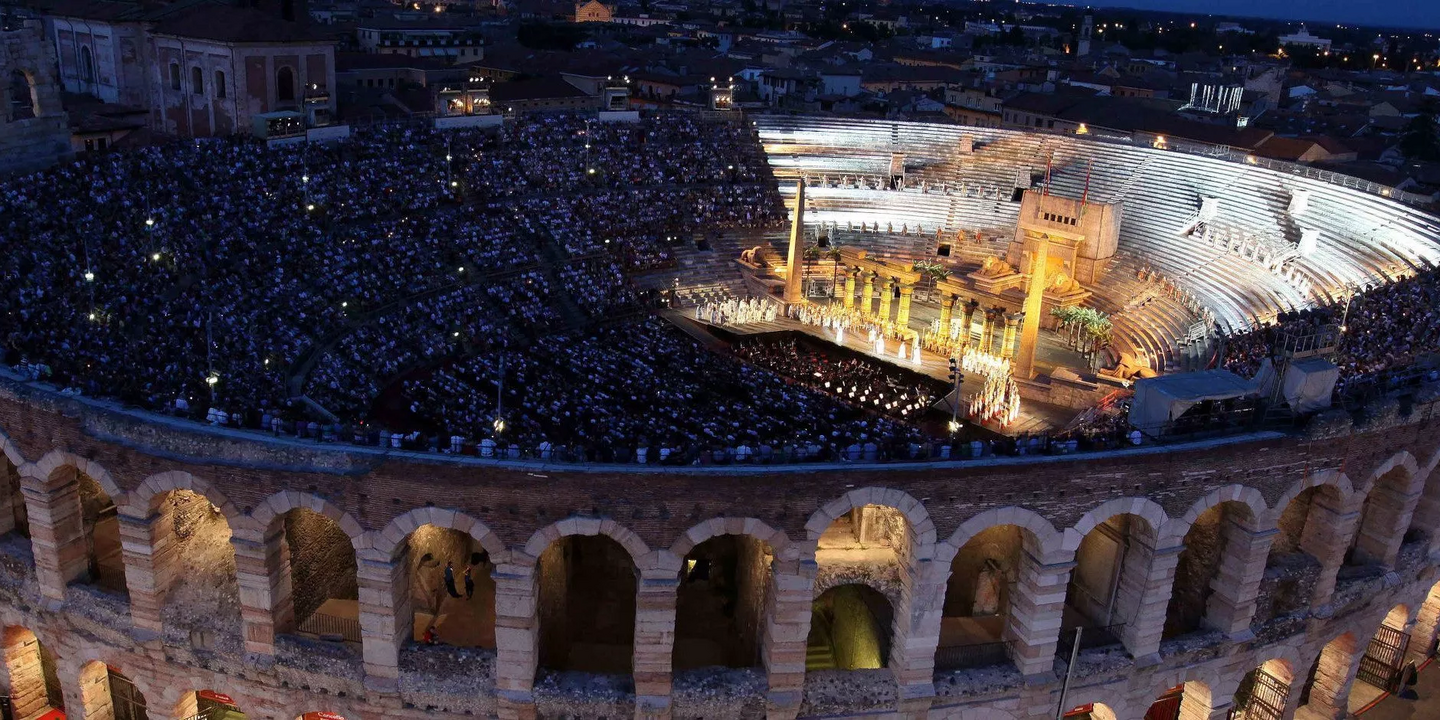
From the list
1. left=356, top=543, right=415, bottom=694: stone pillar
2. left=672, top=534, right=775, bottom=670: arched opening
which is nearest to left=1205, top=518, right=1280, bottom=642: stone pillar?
left=672, top=534, right=775, bottom=670: arched opening

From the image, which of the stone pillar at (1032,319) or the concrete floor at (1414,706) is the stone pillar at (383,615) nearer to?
the concrete floor at (1414,706)

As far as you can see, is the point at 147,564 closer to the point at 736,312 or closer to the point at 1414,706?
the point at 736,312

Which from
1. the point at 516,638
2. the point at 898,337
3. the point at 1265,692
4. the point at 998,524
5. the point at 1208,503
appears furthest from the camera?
the point at 898,337

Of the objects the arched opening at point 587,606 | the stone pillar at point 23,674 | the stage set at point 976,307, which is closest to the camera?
the arched opening at point 587,606

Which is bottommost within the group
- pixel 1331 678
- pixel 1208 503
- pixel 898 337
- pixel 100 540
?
pixel 1331 678

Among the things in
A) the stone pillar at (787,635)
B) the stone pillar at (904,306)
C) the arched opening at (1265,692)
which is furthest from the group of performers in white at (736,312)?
the stone pillar at (787,635)

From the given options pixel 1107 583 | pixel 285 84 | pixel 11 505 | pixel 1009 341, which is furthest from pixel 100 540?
pixel 1009 341

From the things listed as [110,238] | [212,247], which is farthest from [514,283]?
[110,238]
